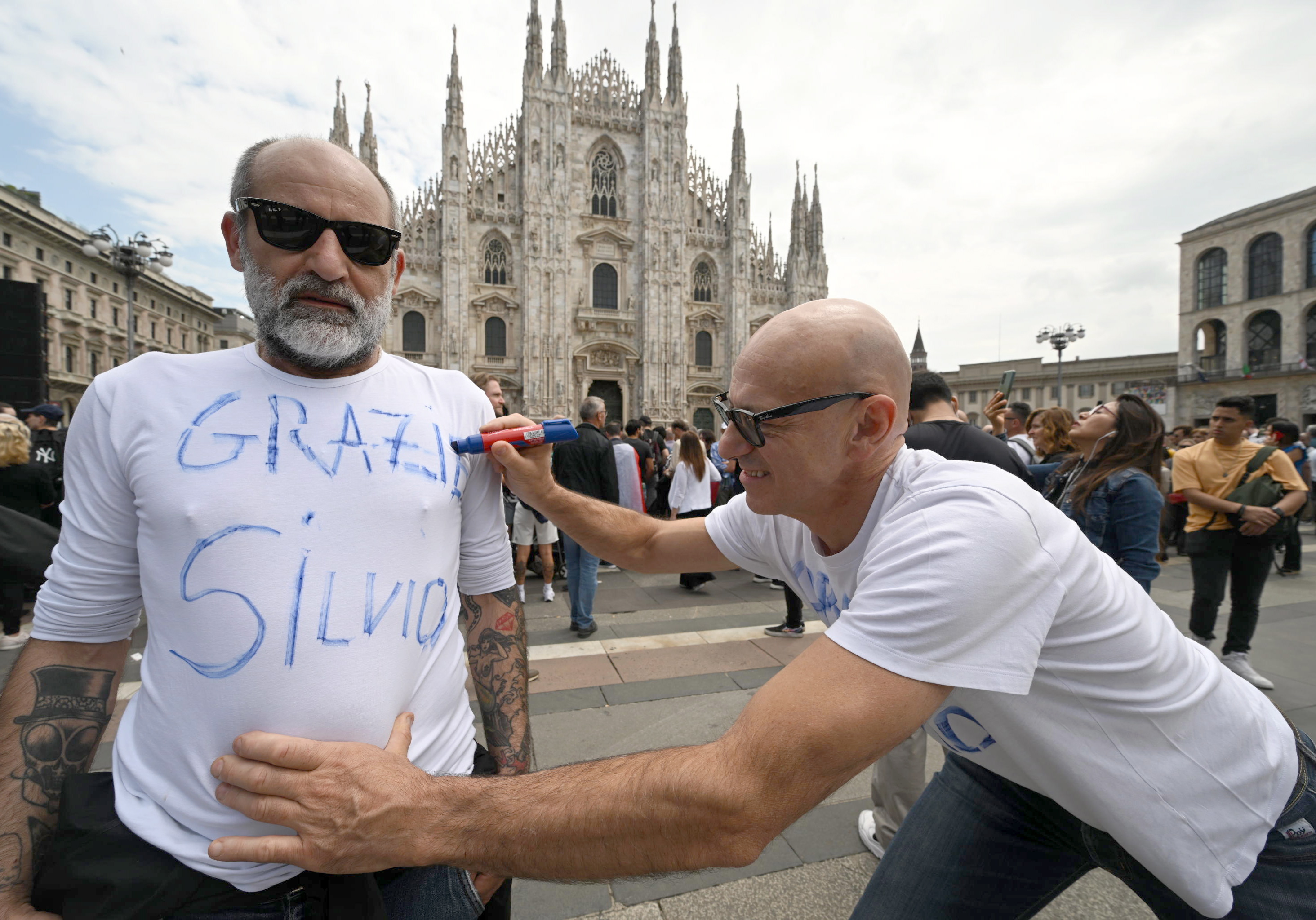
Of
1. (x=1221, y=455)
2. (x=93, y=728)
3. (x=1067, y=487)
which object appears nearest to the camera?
(x=93, y=728)

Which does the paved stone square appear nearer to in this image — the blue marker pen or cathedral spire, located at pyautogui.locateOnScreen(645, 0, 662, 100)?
the blue marker pen

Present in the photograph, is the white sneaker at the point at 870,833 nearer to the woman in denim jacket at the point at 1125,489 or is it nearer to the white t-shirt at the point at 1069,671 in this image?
the white t-shirt at the point at 1069,671

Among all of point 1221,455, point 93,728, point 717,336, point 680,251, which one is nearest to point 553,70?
point 680,251

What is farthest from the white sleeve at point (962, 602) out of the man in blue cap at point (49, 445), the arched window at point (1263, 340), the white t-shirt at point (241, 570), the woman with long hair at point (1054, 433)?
the arched window at point (1263, 340)

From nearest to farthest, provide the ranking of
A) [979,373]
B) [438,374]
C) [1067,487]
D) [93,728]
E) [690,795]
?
[690,795]
[93,728]
[438,374]
[1067,487]
[979,373]

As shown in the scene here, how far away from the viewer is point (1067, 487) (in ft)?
11.1

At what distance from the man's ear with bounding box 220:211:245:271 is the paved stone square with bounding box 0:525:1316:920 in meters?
1.43

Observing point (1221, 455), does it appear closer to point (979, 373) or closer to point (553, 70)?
point (553, 70)

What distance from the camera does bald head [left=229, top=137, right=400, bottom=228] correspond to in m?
1.22

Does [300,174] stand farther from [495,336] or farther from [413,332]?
[495,336]

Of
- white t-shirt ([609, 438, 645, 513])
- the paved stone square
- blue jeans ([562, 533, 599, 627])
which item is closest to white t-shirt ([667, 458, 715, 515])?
white t-shirt ([609, 438, 645, 513])

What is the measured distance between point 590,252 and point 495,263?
4.27 meters

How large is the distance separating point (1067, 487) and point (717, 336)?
2705 cm

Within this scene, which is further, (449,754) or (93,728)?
(449,754)
